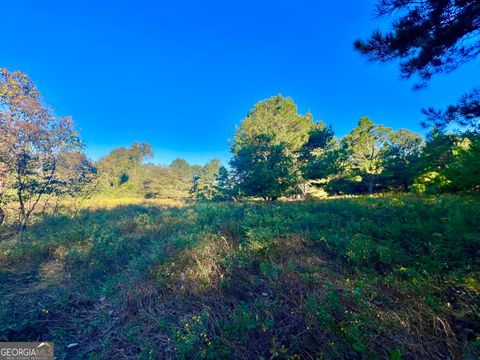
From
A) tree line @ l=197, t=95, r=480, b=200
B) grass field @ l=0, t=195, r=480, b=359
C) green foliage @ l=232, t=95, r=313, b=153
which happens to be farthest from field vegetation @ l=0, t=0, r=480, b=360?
green foliage @ l=232, t=95, r=313, b=153

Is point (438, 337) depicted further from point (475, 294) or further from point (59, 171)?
point (59, 171)

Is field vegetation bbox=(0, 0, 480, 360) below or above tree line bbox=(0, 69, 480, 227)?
below

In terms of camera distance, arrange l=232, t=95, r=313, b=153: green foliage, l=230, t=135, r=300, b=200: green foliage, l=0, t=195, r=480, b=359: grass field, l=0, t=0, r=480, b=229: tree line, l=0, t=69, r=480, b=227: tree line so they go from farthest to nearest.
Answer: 1. l=232, t=95, r=313, b=153: green foliage
2. l=230, t=135, r=300, b=200: green foliage
3. l=0, t=69, r=480, b=227: tree line
4. l=0, t=0, r=480, b=229: tree line
5. l=0, t=195, r=480, b=359: grass field

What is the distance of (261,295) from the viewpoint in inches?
95.4

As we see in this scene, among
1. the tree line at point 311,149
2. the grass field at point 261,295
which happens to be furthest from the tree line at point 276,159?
the grass field at point 261,295

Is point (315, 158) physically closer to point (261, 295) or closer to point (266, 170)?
point (266, 170)

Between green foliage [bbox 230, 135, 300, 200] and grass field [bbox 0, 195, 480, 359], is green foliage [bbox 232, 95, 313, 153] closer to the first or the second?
green foliage [bbox 230, 135, 300, 200]

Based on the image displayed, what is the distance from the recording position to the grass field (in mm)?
1641

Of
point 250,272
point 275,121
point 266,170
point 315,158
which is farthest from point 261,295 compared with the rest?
point 275,121

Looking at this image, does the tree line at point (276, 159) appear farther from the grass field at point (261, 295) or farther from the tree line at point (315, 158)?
the grass field at point (261, 295)

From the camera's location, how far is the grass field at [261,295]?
1.64 metres

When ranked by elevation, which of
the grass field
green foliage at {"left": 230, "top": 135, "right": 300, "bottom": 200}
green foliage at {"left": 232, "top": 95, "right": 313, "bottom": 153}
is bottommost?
the grass field

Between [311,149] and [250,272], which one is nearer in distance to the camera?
[250,272]

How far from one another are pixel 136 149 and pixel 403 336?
2093 inches
